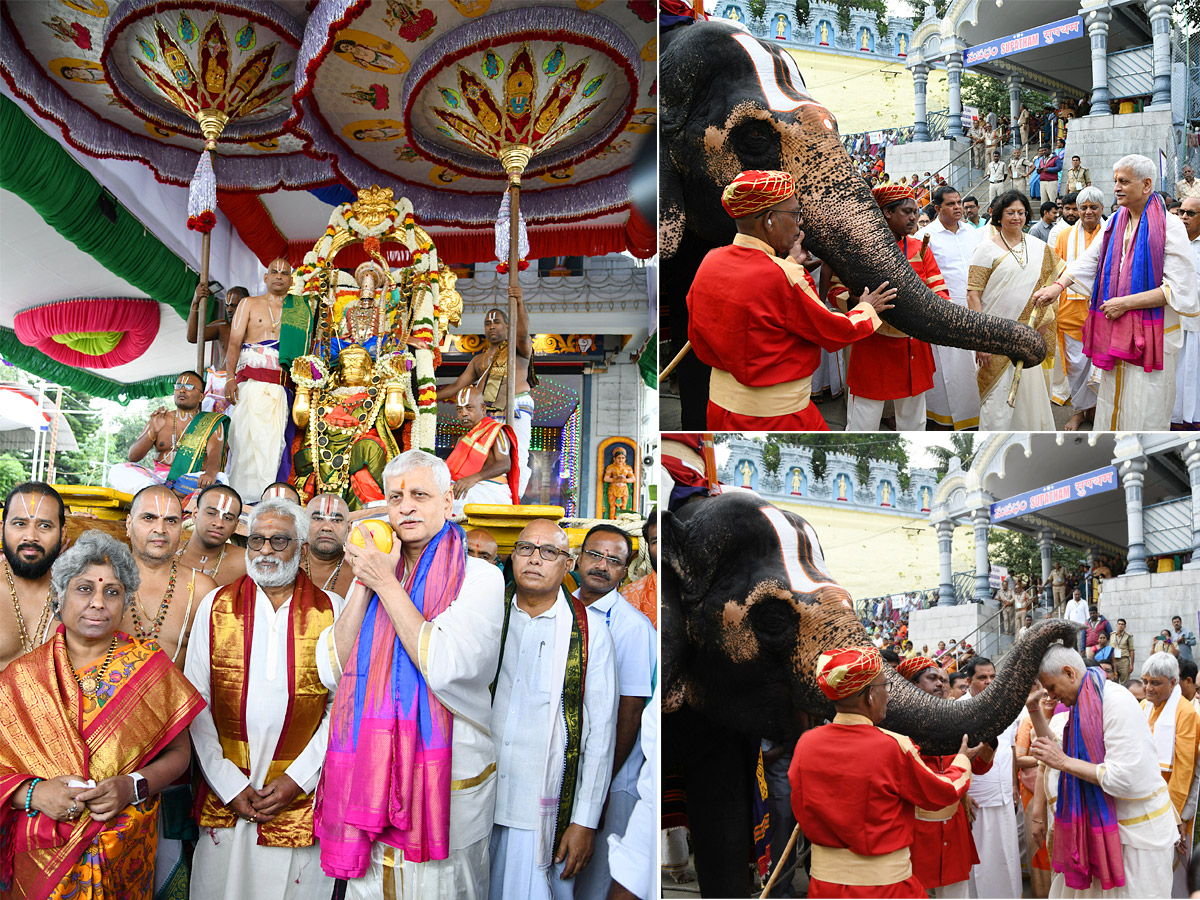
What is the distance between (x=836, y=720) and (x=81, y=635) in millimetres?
2272

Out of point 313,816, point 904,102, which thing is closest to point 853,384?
point 904,102

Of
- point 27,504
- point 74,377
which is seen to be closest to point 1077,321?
point 27,504

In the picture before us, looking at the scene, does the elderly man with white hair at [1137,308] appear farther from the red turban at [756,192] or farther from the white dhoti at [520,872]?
the white dhoti at [520,872]

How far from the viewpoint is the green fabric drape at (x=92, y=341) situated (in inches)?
361

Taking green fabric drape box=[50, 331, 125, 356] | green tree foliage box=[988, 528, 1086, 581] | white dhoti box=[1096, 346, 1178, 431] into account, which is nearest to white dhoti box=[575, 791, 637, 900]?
green tree foliage box=[988, 528, 1086, 581]

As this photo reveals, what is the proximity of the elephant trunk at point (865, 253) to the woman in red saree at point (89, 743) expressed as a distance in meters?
2.34

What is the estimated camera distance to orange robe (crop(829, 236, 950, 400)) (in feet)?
10.5

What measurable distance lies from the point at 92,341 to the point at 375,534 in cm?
748

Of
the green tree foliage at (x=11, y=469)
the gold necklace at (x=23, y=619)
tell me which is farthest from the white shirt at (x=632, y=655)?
the green tree foliage at (x=11, y=469)

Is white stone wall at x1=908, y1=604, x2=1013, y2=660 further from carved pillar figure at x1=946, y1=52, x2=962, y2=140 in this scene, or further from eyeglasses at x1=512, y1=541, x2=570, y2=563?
carved pillar figure at x1=946, y1=52, x2=962, y2=140

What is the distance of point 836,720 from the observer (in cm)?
314

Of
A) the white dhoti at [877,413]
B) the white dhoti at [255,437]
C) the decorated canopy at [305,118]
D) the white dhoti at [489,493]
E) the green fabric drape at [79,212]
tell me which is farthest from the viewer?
the green fabric drape at [79,212]

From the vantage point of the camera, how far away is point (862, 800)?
307 cm

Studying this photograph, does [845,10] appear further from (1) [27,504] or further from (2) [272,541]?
(1) [27,504]
